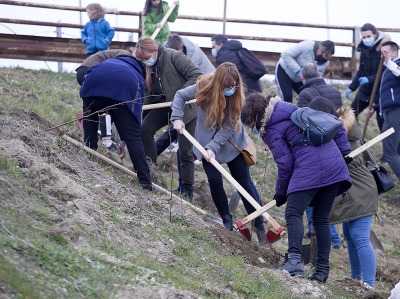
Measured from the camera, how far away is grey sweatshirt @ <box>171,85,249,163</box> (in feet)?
21.5

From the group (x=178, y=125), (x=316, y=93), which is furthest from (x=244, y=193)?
(x=316, y=93)

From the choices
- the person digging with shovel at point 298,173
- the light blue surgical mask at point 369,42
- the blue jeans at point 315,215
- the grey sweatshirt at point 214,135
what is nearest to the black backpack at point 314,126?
the person digging with shovel at point 298,173

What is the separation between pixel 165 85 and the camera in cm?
740

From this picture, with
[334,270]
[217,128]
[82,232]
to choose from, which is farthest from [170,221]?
[334,270]

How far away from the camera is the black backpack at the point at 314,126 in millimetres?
5488

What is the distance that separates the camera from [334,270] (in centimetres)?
761

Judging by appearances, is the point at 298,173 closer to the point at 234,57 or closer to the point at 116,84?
the point at 116,84

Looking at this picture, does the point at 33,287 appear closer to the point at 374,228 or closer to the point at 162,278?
the point at 162,278

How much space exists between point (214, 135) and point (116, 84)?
1.10 m

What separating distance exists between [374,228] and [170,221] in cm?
439

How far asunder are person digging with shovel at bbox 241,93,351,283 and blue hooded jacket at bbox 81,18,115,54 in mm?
4805

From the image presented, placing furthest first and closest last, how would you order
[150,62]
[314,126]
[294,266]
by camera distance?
[150,62]
[294,266]
[314,126]

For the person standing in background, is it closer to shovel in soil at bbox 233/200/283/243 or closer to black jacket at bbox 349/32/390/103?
black jacket at bbox 349/32/390/103

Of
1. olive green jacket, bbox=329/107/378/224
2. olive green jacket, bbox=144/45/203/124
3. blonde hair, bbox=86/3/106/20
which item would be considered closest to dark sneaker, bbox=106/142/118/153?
olive green jacket, bbox=144/45/203/124
